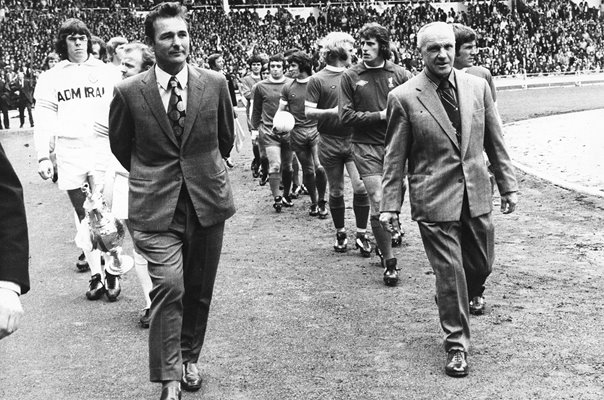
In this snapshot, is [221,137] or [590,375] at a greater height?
[221,137]

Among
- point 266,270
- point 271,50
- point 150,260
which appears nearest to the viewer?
point 150,260

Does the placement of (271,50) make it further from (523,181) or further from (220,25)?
(523,181)

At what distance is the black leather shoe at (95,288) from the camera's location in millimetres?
6895

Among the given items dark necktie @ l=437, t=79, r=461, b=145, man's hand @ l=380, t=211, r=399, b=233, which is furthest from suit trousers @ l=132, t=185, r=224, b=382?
dark necktie @ l=437, t=79, r=461, b=145

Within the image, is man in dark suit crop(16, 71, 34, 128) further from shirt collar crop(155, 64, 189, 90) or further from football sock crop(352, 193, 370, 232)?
shirt collar crop(155, 64, 189, 90)

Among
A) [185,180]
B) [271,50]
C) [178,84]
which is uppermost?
[178,84]

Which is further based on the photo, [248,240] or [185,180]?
[248,240]

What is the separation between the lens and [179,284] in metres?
4.39

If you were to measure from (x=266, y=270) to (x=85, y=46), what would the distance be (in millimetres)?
2511

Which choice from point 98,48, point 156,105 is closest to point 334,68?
point 98,48

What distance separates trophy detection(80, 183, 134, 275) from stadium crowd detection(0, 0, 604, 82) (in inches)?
1117

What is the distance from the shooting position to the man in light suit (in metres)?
4.98

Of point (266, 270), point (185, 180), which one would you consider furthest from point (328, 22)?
point (185, 180)

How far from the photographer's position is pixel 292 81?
10.5 meters
